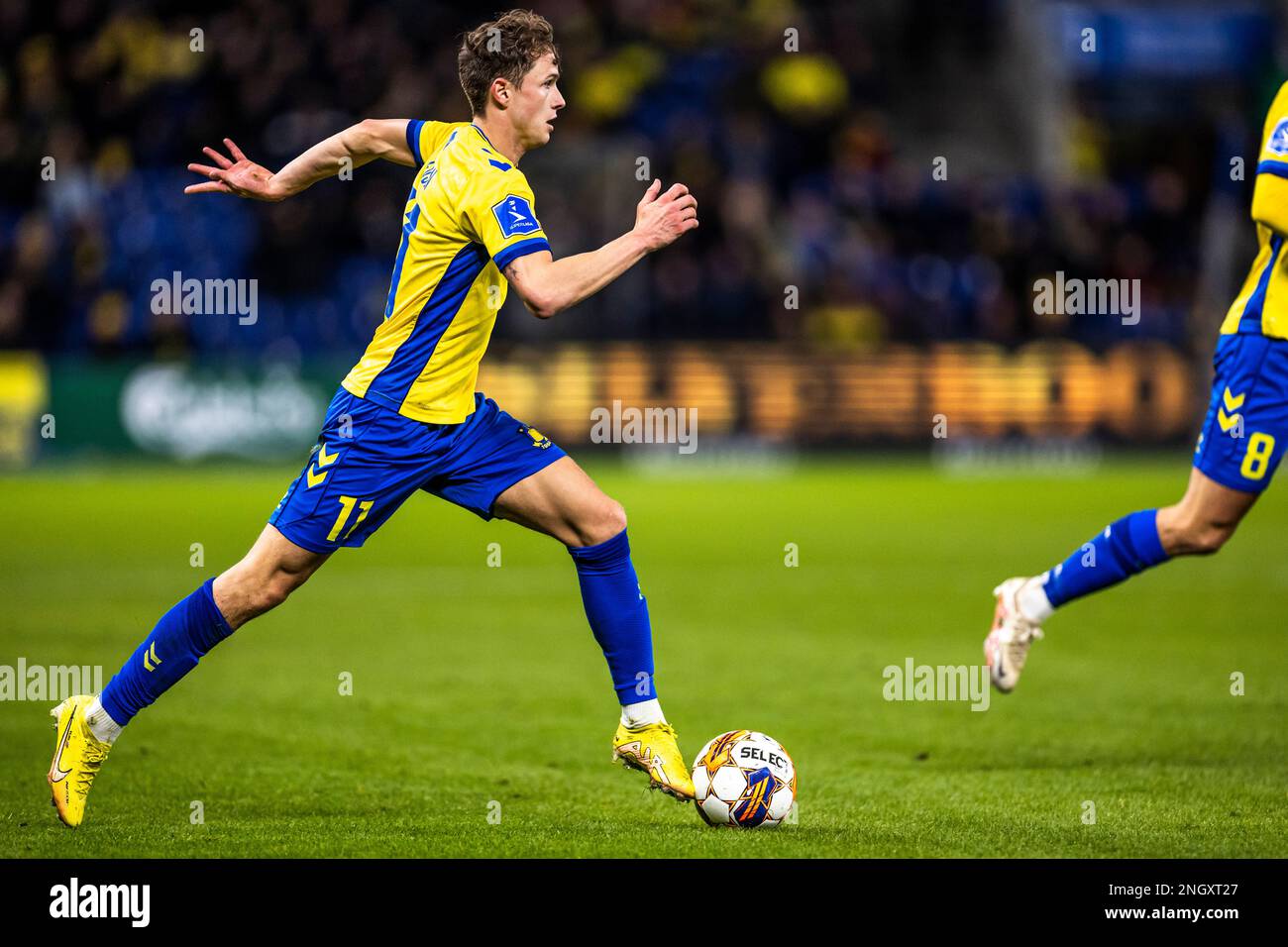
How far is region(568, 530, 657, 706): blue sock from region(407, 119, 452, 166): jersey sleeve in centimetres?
138

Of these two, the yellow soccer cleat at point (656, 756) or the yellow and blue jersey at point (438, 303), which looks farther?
the yellow soccer cleat at point (656, 756)

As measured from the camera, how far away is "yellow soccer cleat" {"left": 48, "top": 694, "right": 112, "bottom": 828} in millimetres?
5473

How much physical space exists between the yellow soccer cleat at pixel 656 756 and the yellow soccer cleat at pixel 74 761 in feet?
5.37

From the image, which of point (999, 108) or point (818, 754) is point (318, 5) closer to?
point (999, 108)

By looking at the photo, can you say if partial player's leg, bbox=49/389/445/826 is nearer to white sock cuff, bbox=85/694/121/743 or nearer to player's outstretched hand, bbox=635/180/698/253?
white sock cuff, bbox=85/694/121/743

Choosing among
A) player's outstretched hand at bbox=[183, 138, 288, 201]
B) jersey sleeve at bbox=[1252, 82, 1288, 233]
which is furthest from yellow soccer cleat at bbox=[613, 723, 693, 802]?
jersey sleeve at bbox=[1252, 82, 1288, 233]

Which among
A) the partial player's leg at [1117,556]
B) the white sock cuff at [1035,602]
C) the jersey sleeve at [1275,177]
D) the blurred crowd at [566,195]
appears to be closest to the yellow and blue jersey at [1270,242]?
the jersey sleeve at [1275,177]

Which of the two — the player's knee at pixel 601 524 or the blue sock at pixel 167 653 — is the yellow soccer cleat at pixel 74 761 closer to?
the blue sock at pixel 167 653

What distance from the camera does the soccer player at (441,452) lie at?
219 inches

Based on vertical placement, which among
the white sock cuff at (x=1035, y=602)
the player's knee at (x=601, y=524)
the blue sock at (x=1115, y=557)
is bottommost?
the white sock cuff at (x=1035, y=602)

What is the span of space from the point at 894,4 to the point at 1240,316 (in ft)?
71.3
